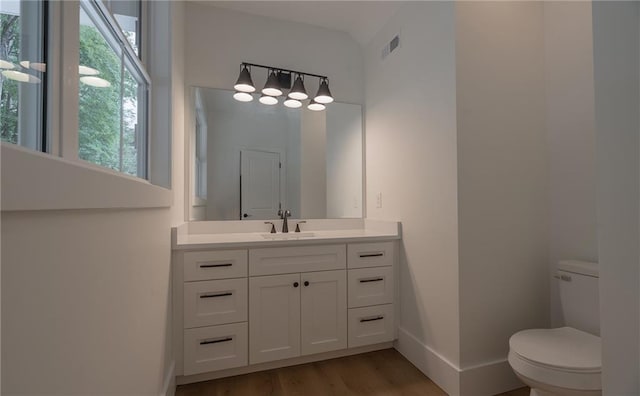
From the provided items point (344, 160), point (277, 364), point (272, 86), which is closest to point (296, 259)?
point (277, 364)

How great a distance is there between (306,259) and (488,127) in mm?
1372

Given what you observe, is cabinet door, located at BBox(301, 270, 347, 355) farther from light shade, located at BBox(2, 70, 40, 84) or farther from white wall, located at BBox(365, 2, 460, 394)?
light shade, located at BBox(2, 70, 40, 84)

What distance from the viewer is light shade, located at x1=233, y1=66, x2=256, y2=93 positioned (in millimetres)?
2221

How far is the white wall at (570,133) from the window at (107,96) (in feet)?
7.54

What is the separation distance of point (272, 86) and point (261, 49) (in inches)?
14.8

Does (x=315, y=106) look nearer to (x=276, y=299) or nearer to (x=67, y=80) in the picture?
(x=276, y=299)

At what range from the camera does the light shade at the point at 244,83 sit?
2.22 meters

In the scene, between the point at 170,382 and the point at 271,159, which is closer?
the point at 170,382

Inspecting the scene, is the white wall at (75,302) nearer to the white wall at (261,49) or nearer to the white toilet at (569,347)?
the white toilet at (569,347)

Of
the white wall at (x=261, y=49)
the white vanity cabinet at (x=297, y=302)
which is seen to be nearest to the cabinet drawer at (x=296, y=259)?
the white vanity cabinet at (x=297, y=302)

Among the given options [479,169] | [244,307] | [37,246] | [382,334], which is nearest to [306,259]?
[244,307]

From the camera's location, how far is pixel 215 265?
1726 mm

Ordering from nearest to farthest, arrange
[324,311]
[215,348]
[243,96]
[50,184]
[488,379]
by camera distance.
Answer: [50,184], [488,379], [215,348], [324,311], [243,96]

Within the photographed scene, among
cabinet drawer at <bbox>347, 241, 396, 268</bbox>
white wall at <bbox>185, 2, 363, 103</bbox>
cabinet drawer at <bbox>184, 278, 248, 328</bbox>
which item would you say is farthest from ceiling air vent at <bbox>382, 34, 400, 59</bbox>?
cabinet drawer at <bbox>184, 278, 248, 328</bbox>
